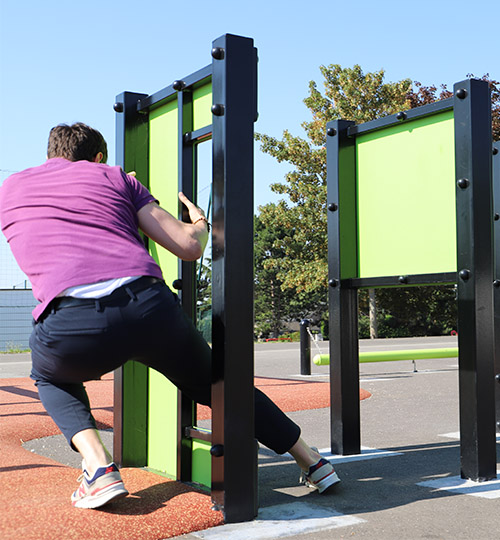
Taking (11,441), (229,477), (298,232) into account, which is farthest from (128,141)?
(298,232)

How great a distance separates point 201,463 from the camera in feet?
11.6

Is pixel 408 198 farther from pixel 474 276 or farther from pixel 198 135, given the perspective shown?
pixel 198 135

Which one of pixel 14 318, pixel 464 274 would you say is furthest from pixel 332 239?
pixel 14 318

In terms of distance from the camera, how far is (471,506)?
335 cm

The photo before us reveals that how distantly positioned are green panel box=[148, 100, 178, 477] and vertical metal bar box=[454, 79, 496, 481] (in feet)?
5.31

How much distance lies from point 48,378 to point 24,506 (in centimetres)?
55

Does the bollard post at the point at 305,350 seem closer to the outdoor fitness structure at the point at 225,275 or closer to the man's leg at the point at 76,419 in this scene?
the outdoor fitness structure at the point at 225,275

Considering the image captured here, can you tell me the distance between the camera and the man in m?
2.71

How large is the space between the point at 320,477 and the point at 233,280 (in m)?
1.14

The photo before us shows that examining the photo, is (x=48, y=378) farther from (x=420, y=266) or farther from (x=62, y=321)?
(x=420, y=266)

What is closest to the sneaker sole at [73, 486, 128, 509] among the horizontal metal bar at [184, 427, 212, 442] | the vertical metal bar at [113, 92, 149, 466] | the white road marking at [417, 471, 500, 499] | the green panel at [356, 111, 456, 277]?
the horizontal metal bar at [184, 427, 212, 442]

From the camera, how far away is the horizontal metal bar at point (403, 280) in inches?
166

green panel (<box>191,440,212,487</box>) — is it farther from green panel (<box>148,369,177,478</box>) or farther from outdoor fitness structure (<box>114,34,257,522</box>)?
green panel (<box>148,369,177,478</box>)

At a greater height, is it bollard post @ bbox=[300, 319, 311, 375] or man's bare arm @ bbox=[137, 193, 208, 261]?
man's bare arm @ bbox=[137, 193, 208, 261]
